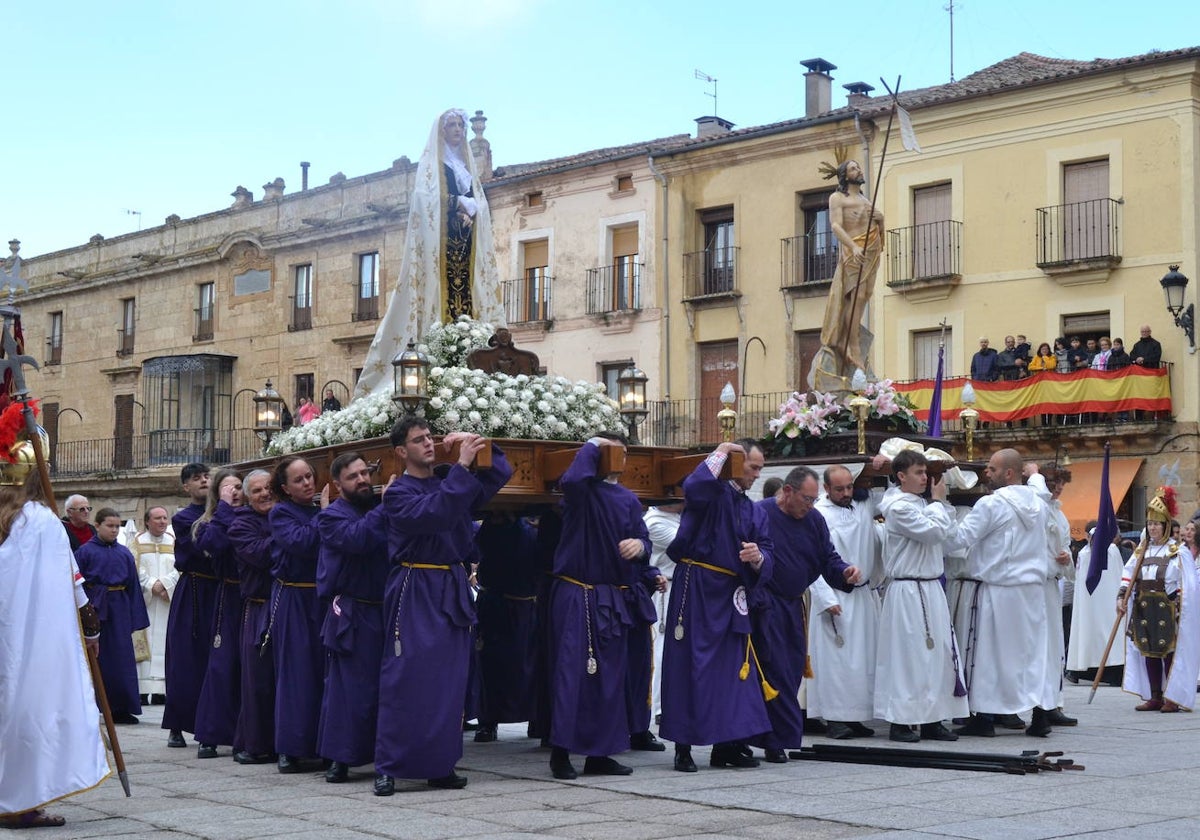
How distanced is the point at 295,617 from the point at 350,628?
0.83m

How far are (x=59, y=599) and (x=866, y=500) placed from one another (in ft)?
18.7

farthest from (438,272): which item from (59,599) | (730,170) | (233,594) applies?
(730,170)

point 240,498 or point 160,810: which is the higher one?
point 240,498

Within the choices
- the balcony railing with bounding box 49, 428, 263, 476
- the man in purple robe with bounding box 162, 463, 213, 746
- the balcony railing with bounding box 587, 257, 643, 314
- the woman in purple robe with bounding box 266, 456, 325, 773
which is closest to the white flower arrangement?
the woman in purple robe with bounding box 266, 456, 325, 773

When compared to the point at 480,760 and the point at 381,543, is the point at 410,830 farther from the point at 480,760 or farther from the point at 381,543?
the point at 480,760

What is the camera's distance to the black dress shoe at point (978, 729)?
421 inches

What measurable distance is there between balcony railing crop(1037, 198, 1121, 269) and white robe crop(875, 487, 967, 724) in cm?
1715

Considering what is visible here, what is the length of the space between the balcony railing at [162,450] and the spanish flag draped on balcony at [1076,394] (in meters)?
17.9

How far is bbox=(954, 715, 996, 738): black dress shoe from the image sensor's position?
421 inches

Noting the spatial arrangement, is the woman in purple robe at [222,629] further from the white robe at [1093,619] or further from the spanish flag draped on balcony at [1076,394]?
the spanish flag draped on balcony at [1076,394]

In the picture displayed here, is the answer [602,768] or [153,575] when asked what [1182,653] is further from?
[153,575]

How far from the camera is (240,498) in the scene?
1004 centimetres

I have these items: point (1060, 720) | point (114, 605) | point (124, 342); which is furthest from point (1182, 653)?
point (124, 342)

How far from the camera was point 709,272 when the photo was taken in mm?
31891
